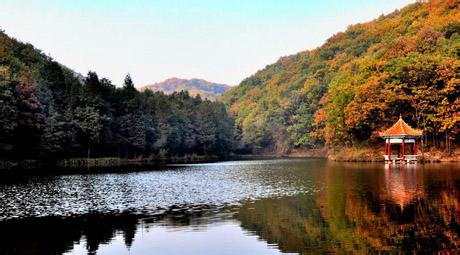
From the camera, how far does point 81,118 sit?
7100cm

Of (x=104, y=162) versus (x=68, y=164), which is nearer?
(x=68, y=164)

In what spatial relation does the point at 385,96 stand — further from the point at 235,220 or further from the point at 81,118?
the point at 235,220

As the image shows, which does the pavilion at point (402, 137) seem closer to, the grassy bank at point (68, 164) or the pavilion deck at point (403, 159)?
the pavilion deck at point (403, 159)

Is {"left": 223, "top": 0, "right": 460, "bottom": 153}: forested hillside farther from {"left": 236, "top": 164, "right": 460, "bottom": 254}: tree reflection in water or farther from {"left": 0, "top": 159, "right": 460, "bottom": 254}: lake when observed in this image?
{"left": 236, "top": 164, "right": 460, "bottom": 254}: tree reflection in water

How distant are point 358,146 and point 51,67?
49.9 metres

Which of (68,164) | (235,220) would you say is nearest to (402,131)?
(235,220)

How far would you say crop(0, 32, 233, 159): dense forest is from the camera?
57125mm

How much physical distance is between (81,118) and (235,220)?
5681cm

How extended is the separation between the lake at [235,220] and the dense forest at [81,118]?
28.9 m

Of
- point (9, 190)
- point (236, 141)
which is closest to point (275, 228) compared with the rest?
point (9, 190)

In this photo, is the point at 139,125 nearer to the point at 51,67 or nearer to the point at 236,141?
the point at 51,67

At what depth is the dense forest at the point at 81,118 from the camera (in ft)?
187

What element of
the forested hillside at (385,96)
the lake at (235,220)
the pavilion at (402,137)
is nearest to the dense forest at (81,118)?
the forested hillside at (385,96)

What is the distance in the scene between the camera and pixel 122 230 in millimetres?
17703
